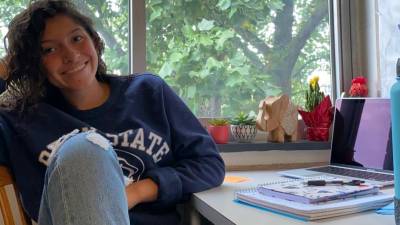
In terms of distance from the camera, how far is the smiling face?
1119 millimetres

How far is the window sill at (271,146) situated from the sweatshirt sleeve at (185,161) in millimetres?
315

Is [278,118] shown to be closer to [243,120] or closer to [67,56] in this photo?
[243,120]

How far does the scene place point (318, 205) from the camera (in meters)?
0.78

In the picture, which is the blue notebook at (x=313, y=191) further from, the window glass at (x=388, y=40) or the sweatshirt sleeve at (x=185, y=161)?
the window glass at (x=388, y=40)

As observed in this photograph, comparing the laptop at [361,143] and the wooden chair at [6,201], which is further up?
the laptop at [361,143]

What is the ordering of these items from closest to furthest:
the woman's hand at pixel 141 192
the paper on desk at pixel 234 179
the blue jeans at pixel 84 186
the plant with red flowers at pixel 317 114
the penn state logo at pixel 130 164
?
the blue jeans at pixel 84 186, the woman's hand at pixel 141 192, the penn state logo at pixel 130 164, the paper on desk at pixel 234 179, the plant with red flowers at pixel 317 114

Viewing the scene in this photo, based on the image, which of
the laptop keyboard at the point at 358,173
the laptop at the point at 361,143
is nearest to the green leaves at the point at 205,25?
the laptop at the point at 361,143

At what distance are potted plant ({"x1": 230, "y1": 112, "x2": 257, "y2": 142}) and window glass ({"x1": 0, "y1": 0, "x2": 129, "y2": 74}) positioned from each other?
0.40 metres

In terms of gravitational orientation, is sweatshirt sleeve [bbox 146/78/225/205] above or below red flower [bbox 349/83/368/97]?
below

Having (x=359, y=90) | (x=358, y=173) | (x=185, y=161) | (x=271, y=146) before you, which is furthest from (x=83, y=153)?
(x=359, y=90)

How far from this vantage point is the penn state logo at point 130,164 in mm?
1100

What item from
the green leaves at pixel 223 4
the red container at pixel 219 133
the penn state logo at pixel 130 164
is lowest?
the penn state logo at pixel 130 164

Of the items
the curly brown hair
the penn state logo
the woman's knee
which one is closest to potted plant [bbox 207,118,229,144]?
the penn state logo

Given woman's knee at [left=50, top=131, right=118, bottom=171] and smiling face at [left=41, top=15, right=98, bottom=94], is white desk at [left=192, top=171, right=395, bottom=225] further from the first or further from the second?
smiling face at [left=41, top=15, right=98, bottom=94]
